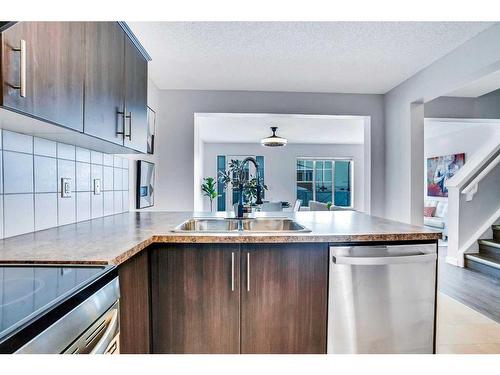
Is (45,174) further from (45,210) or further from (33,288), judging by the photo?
(33,288)

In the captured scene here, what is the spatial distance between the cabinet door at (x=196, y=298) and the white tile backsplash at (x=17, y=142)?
758 mm

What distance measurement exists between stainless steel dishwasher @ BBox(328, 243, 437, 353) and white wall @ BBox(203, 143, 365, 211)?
6.81m

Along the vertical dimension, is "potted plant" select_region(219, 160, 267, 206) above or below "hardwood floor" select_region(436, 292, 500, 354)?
above

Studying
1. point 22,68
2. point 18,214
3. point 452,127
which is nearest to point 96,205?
point 18,214

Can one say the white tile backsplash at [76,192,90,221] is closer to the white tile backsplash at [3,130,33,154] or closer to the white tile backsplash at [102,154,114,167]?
the white tile backsplash at [102,154,114,167]

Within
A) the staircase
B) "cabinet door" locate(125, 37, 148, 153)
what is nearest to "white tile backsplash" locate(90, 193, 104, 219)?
"cabinet door" locate(125, 37, 148, 153)

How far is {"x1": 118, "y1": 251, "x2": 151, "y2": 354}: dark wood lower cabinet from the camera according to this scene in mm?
1185

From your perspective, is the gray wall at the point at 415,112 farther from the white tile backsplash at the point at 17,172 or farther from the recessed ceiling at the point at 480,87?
the white tile backsplash at the point at 17,172

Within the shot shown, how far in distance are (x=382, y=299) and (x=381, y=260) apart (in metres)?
0.21

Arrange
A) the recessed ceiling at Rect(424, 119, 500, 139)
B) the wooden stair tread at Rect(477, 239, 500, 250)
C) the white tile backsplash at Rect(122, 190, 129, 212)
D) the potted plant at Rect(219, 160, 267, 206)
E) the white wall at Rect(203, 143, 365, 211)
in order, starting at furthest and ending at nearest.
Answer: the white wall at Rect(203, 143, 365, 211) < the recessed ceiling at Rect(424, 119, 500, 139) < the wooden stair tread at Rect(477, 239, 500, 250) < the white tile backsplash at Rect(122, 190, 129, 212) < the potted plant at Rect(219, 160, 267, 206)

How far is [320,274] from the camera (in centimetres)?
150

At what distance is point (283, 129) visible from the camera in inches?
245

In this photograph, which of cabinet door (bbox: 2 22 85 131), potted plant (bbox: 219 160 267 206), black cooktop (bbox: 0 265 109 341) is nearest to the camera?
black cooktop (bbox: 0 265 109 341)
